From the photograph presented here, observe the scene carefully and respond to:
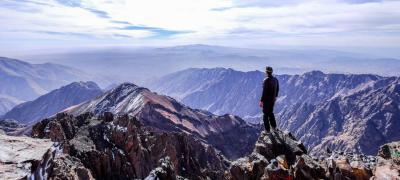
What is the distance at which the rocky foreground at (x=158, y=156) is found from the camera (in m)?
26.9

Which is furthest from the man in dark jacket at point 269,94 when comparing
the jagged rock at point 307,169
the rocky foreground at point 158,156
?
the jagged rock at point 307,169

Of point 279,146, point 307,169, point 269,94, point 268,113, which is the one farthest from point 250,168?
point 269,94

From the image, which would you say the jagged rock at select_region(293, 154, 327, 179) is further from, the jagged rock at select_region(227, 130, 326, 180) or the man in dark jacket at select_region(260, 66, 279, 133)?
the man in dark jacket at select_region(260, 66, 279, 133)

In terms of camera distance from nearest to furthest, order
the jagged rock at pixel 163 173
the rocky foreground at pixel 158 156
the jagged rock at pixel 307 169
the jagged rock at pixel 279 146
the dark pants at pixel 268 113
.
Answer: the rocky foreground at pixel 158 156
the jagged rock at pixel 307 169
the dark pants at pixel 268 113
the jagged rock at pixel 279 146
the jagged rock at pixel 163 173

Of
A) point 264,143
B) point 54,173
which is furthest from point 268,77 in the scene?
point 54,173

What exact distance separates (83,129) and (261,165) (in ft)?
190

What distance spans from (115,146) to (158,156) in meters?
18.9

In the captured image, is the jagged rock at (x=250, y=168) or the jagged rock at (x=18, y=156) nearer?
the jagged rock at (x=18, y=156)

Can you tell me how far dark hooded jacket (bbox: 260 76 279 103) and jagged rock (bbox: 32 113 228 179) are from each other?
1973 centimetres

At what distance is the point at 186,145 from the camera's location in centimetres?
11419

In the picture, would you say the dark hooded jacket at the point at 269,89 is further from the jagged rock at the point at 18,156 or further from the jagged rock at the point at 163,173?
the jagged rock at the point at 18,156

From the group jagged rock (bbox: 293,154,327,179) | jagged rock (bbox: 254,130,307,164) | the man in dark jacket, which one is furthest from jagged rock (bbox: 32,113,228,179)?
jagged rock (bbox: 293,154,327,179)

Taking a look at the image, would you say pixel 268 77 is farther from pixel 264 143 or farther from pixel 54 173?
pixel 54 173

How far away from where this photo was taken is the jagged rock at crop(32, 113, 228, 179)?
6238 cm
